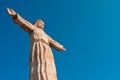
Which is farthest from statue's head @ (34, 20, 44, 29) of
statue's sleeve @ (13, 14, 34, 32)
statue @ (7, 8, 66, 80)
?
statue's sleeve @ (13, 14, 34, 32)

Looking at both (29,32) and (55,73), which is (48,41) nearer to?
(29,32)

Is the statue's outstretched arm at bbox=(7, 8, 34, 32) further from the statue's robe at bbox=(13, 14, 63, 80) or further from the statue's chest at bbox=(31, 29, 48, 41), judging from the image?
the statue's chest at bbox=(31, 29, 48, 41)

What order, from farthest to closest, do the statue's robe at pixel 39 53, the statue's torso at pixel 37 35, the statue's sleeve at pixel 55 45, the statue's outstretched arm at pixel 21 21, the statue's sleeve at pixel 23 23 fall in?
the statue's sleeve at pixel 55 45
the statue's torso at pixel 37 35
the statue's sleeve at pixel 23 23
the statue's outstretched arm at pixel 21 21
the statue's robe at pixel 39 53

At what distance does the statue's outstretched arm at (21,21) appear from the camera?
14.3m

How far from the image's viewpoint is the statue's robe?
1356 centimetres

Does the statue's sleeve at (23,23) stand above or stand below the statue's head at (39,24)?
below

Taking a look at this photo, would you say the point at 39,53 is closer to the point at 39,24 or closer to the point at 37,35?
the point at 37,35

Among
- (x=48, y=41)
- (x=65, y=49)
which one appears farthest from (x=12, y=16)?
A: (x=65, y=49)

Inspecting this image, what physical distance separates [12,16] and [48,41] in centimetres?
256

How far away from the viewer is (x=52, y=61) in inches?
577

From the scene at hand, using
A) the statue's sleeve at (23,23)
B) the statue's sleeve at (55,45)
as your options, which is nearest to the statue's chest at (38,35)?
the statue's sleeve at (23,23)

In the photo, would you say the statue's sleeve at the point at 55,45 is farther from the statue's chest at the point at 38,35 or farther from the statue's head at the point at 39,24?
the statue's head at the point at 39,24

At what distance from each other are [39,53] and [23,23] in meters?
1.80

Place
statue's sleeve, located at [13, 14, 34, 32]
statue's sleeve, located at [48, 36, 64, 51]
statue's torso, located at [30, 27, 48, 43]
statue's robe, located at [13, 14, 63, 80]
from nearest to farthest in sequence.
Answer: statue's robe, located at [13, 14, 63, 80] < statue's sleeve, located at [13, 14, 34, 32] < statue's torso, located at [30, 27, 48, 43] < statue's sleeve, located at [48, 36, 64, 51]
